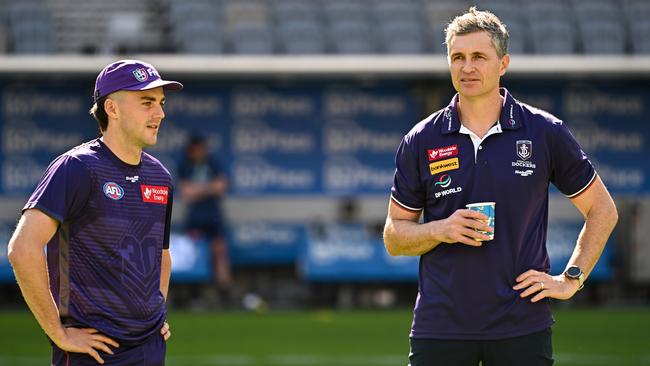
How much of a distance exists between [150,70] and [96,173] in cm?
51

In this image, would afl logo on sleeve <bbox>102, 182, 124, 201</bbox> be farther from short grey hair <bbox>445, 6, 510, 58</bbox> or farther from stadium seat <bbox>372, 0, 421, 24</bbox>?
stadium seat <bbox>372, 0, 421, 24</bbox>

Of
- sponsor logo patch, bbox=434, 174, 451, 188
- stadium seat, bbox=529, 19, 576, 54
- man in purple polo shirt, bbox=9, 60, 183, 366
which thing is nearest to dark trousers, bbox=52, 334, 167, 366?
man in purple polo shirt, bbox=9, 60, 183, 366

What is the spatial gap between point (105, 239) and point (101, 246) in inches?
1.3

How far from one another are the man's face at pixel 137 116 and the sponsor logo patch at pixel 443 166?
1151 mm

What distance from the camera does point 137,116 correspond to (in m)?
5.01

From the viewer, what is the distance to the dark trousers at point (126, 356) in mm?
4875

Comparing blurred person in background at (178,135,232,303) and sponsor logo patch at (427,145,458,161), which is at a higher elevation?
sponsor logo patch at (427,145,458,161)

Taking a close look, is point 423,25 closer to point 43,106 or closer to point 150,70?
point 43,106

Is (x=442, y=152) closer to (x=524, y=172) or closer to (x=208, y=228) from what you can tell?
(x=524, y=172)

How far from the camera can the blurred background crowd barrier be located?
57.1 ft

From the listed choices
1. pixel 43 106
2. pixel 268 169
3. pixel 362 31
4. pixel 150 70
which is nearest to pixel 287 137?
pixel 268 169

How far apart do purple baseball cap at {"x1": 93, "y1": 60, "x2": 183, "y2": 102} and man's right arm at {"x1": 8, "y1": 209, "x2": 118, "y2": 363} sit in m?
0.63

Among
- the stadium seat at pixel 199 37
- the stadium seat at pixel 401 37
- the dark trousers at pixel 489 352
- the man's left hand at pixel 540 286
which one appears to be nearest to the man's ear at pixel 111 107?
the dark trousers at pixel 489 352

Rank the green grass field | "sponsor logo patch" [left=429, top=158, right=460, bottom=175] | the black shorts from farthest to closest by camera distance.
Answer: the black shorts
the green grass field
"sponsor logo patch" [left=429, top=158, right=460, bottom=175]
